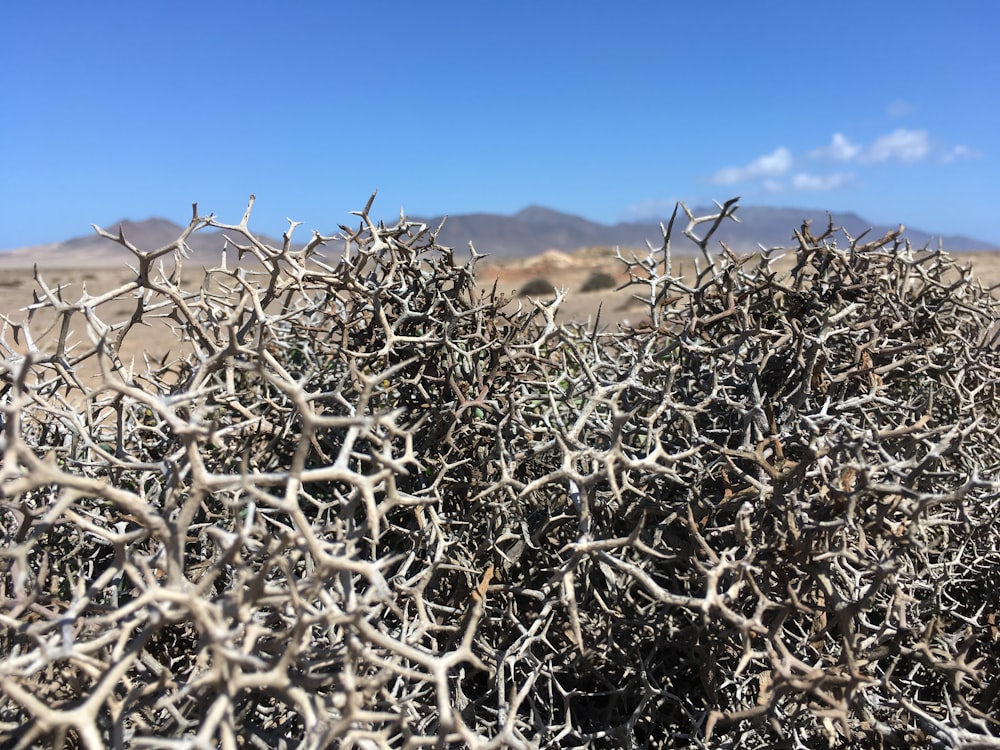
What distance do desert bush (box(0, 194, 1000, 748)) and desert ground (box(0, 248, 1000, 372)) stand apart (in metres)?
0.23

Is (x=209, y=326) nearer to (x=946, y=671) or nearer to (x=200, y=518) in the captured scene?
→ (x=200, y=518)

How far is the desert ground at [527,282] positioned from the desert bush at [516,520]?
0.23 m

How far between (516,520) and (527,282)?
23608 millimetres

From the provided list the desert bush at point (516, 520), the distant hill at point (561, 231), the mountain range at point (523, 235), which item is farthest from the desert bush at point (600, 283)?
the distant hill at point (561, 231)

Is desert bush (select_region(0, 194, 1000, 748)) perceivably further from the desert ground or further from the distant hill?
the distant hill

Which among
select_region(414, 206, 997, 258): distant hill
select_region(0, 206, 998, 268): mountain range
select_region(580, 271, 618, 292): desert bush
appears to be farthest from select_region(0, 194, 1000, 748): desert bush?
select_region(414, 206, 997, 258): distant hill

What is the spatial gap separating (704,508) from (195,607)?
99 cm

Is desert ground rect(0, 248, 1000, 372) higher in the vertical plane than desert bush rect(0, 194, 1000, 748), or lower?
lower

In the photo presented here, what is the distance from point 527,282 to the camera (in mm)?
24906

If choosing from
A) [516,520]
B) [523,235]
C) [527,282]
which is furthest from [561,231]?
[516,520]

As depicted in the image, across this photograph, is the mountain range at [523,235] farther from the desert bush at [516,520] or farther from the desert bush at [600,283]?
the desert bush at [516,520]

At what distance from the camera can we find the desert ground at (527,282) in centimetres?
369

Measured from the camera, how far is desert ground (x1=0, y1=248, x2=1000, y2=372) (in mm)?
3689

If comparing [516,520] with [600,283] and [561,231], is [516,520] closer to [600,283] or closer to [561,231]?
[600,283]
